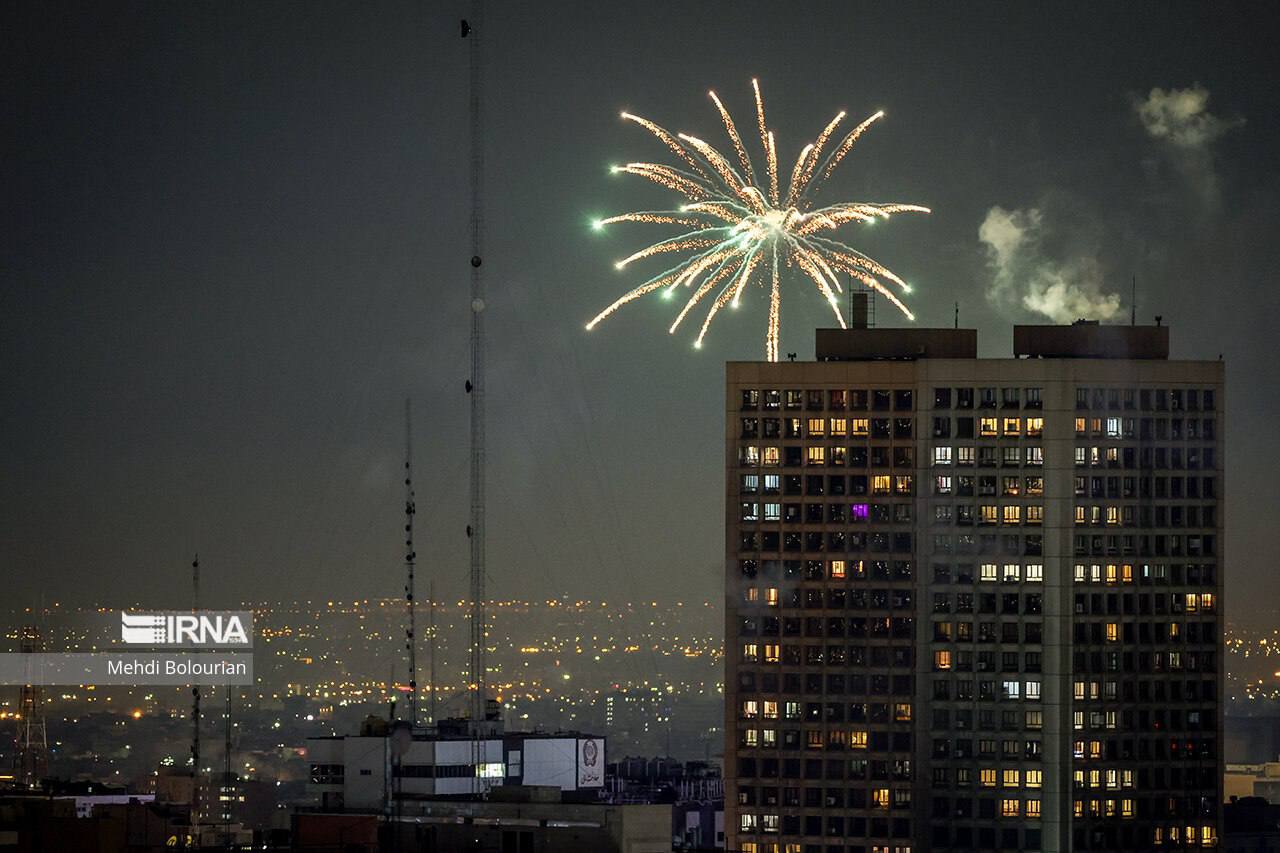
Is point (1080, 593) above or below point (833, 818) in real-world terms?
above

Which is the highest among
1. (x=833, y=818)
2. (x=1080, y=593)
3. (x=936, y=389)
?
(x=936, y=389)

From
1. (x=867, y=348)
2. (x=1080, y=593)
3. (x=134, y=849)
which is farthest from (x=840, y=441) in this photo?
(x=134, y=849)

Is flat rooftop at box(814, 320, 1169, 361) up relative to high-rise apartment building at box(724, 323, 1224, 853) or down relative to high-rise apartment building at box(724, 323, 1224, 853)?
up

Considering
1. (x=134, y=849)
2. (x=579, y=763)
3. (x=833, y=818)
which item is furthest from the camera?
(x=579, y=763)

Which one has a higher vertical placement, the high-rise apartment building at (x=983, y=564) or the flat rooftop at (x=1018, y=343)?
the flat rooftop at (x=1018, y=343)

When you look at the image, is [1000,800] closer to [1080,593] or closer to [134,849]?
[1080,593]

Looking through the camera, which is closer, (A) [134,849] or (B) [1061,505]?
(A) [134,849]

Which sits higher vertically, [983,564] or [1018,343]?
[1018,343]

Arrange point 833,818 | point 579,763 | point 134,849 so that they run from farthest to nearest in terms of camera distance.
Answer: point 579,763, point 833,818, point 134,849
